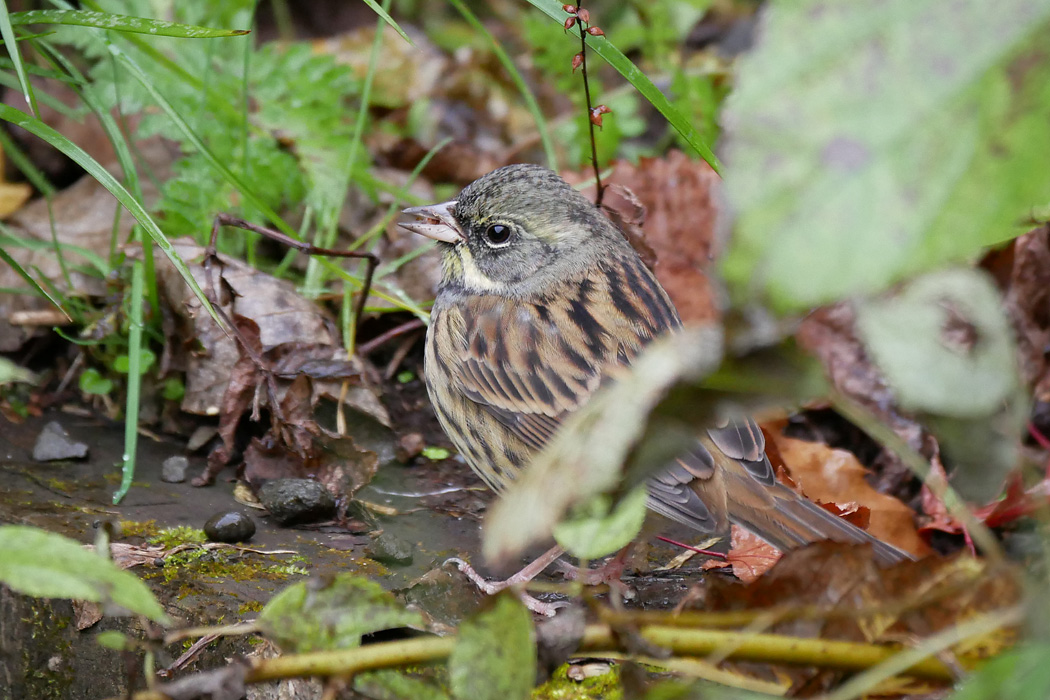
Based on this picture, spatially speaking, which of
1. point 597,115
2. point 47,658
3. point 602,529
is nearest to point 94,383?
point 47,658

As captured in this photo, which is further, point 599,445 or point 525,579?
point 525,579

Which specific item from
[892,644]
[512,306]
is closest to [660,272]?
[512,306]

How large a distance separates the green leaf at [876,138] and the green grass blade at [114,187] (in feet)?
7.11

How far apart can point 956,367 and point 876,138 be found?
1.06 feet

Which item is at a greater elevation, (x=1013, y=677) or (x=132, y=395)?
(x=1013, y=677)

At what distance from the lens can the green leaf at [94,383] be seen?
3.82 meters

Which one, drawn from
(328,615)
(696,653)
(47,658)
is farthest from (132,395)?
(696,653)

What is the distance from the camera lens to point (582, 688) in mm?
2430

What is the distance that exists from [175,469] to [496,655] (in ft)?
7.75

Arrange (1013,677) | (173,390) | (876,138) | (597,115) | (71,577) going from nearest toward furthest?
(876,138), (1013,677), (71,577), (597,115), (173,390)

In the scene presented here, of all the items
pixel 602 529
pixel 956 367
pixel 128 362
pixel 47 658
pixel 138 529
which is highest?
pixel 956 367

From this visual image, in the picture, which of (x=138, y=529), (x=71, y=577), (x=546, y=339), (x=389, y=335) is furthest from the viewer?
(x=389, y=335)

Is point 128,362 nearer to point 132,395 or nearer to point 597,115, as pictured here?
point 132,395

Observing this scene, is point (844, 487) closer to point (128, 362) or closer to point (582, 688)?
point (582, 688)
